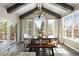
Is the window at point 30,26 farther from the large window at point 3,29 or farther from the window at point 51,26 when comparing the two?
the large window at point 3,29

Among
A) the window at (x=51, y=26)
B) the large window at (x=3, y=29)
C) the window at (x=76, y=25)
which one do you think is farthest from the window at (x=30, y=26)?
the window at (x=76, y=25)

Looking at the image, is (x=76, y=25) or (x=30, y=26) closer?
(x=76, y=25)

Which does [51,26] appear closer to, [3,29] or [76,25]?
[76,25]

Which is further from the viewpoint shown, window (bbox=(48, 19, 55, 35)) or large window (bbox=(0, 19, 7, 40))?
window (bbox=(48, 19, 55, 35))

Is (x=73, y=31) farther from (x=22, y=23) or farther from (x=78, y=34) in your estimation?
(x=22, y=23)

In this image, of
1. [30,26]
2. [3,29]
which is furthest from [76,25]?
[30,26]

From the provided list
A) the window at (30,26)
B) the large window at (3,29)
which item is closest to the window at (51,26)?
the window at (30,26)

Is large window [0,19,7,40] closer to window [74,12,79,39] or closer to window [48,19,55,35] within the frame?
window [74,12,79,39]

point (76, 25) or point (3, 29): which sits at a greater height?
point (76, 25)

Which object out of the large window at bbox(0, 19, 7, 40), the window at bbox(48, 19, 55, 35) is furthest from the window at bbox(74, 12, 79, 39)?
the window at bbox(48, 19, 55, 35)

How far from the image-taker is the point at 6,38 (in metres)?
7.86

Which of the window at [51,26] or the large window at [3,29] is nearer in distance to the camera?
the large window at [3,29]

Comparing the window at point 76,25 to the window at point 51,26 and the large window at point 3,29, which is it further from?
the window at point 51,26

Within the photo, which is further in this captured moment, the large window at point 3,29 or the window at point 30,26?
the window at point 30,26
